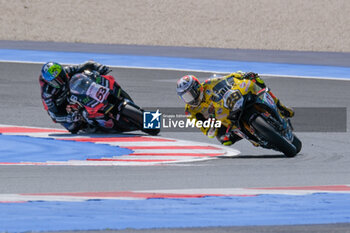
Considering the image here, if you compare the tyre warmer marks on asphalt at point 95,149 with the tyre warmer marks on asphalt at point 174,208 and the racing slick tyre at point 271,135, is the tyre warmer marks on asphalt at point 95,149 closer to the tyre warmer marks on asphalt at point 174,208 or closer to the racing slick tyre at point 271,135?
the racing slick tyre at point 271,135

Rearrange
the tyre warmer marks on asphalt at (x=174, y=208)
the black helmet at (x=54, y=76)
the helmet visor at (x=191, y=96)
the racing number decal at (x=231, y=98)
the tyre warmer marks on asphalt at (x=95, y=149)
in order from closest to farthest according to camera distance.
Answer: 1. the tyre warmer marks on asphalt at (x=174, y=208)
2. the tyre warmer marks on asphalt at (x=95, y=149)
3. the racing number decal at (x=231, y=98)
4. the helmet visor at (x=191, y=96)
5. the black helmet at (x=54, y=76)

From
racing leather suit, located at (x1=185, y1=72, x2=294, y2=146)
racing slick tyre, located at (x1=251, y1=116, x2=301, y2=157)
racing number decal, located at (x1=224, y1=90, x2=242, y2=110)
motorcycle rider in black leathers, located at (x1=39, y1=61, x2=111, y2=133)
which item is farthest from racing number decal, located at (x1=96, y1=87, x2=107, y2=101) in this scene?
racing slick tyre, located at (x1=251, y1=116, x2=301, y2=157)

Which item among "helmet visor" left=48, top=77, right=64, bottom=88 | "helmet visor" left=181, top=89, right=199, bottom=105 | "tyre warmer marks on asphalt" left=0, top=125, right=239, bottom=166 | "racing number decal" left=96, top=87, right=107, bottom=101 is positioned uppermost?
"helmet visor" left=181, top=89, right=199, bottom=105

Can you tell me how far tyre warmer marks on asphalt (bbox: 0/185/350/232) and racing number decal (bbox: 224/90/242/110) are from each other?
2520mm

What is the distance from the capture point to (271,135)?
39.2 feet

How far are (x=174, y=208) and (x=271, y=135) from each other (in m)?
3.58

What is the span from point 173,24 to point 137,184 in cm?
2567

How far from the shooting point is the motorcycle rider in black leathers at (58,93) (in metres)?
14.5

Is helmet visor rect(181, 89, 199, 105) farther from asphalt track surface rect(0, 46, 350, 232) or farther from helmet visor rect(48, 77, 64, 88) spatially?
helmet visor rect(48, 77, 64, 88)

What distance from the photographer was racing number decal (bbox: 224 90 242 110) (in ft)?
39.6

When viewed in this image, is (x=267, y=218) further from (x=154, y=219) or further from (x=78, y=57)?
(x=78, y=57)

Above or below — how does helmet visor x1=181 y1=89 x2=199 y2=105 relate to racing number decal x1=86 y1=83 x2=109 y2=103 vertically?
above

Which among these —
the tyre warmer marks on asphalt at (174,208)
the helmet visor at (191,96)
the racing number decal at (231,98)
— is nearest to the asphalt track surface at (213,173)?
the tyre warmer marks on asphalt at (174,208)

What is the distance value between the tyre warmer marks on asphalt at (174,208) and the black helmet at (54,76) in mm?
5312
